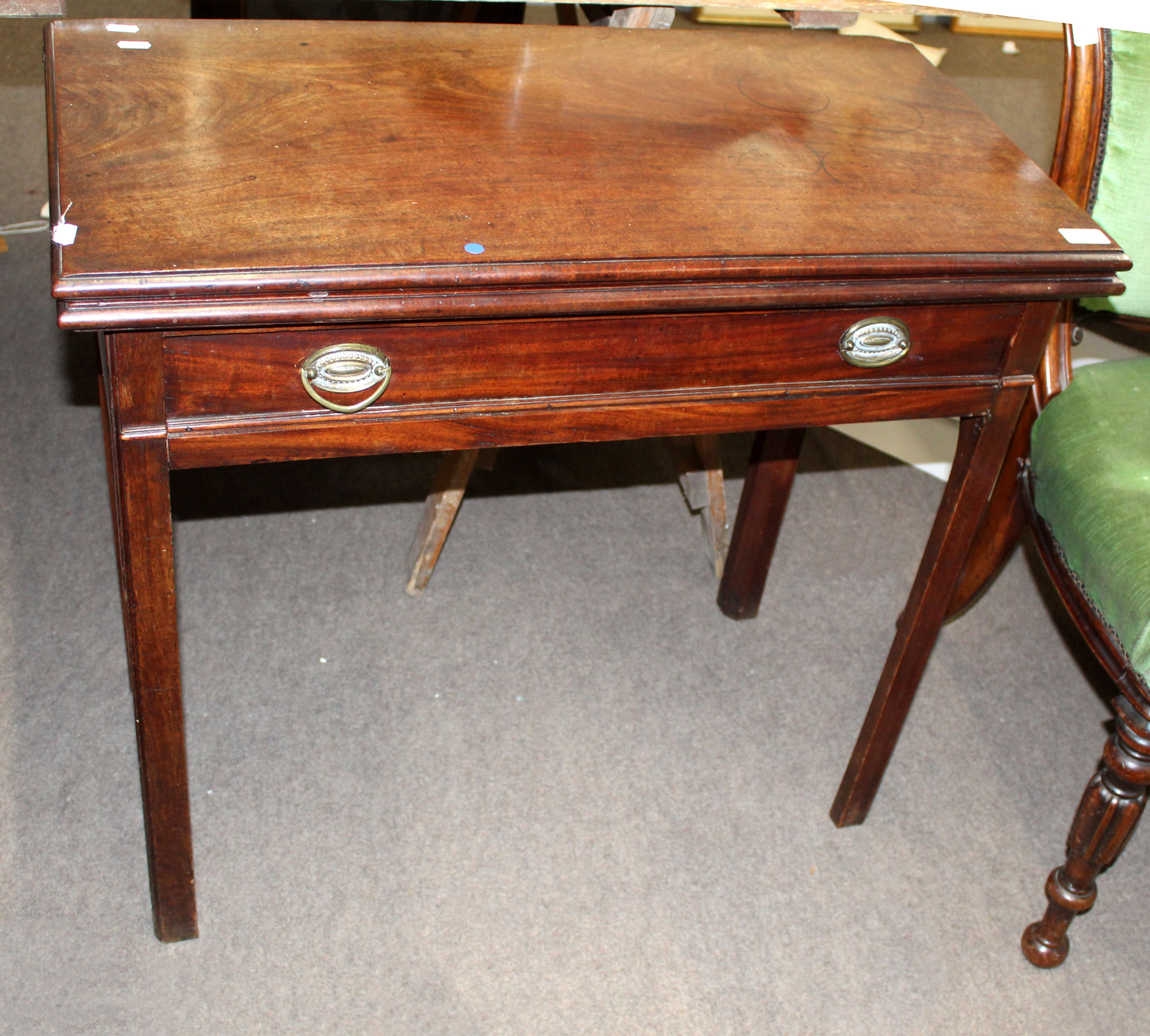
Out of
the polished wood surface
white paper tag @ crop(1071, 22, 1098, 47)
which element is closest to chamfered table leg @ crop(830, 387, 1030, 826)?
the polished wood surface

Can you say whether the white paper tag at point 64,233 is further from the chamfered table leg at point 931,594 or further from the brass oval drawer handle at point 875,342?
the chamfered table leg at point 931,594

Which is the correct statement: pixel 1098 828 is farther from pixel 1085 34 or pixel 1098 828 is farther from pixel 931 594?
pixel 1085 34

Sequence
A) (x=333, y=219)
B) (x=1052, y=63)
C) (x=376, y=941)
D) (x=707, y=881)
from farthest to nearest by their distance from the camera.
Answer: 1. (x=1052, y=63)
2. (x=707, y=881)
3. (x=376, y=941)
4. (x=333, y=219)

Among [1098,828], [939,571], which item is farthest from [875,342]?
[1098,828]

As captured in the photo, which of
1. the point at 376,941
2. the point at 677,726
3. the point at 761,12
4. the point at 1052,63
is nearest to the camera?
the point at 376,941

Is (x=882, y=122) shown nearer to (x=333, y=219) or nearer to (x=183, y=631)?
(x=333, y=219)

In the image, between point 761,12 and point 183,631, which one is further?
point 761,12

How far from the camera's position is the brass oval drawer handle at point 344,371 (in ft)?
3.32

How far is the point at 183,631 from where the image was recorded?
1773 millimetres

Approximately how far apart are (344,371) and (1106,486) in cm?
85

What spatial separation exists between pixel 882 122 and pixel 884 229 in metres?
0.26

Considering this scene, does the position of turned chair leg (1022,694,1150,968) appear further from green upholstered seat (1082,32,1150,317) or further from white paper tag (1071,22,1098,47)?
white paper tag (1071,22,1098,47)

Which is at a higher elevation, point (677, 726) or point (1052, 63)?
point (1052, 63)

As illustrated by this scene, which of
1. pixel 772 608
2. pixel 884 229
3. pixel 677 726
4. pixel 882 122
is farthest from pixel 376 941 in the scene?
pixel 882 122
